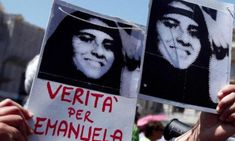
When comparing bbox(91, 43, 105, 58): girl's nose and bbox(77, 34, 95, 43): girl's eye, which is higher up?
bbox(77, 34, 95, 43): girl's eye

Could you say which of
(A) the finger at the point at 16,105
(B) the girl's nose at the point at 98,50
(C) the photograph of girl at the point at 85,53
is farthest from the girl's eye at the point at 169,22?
(A) the finger at the point at 16,105

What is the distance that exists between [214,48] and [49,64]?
22.4 inches

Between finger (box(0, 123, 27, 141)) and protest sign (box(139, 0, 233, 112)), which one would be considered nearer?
finger (box(0, 123, 27, 141))

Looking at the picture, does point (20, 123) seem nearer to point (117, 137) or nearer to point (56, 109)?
point (56, 109)

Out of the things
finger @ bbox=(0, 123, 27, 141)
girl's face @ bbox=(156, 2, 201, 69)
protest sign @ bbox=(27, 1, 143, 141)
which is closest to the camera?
finger @ bbox=(0, 123, 27, 141)

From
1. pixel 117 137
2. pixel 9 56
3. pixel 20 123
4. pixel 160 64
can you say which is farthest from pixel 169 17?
pixel 9 56

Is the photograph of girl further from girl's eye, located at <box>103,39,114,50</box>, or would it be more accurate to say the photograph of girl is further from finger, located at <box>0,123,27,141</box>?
finger, located at <box>0,123,27,141</box>

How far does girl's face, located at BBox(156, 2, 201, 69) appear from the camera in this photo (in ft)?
4.98

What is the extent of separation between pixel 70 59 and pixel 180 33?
0.38 m

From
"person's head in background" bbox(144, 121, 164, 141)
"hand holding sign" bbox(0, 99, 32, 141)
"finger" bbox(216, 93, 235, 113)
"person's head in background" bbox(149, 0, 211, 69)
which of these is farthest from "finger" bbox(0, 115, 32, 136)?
"person's head in background" bbox(144, 121, 164, 141)

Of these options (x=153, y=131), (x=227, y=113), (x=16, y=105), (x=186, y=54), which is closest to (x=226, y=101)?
(x=227, y=113)

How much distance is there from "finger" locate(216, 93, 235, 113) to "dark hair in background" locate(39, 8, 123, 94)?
32cm

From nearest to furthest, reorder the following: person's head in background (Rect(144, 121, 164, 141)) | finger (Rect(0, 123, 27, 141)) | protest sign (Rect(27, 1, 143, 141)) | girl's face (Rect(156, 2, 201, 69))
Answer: finger (Rect(0, 123, 27, 141)), protest sign (Rect(27, 1, 143, 141)), girl's face (Rect(156, 2, 201, 69)), person's head in background (Rect(144, 121, 164, 141))

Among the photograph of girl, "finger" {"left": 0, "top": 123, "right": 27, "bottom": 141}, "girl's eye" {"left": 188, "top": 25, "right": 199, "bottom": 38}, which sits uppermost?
"girl's eye" {"left": 188, "top": 25, "right": 199, "bottom": 38}
